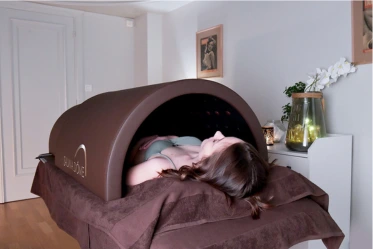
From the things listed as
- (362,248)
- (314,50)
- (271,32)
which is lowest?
(362,248)

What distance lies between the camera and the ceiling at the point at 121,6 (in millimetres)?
3480

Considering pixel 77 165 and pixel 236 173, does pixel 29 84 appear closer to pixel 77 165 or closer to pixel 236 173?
pixel 77 165

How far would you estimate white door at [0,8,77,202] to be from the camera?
10.9 feet

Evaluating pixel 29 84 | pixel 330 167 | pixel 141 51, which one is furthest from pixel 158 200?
pixel 141 51

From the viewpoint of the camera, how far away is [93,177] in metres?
1.18

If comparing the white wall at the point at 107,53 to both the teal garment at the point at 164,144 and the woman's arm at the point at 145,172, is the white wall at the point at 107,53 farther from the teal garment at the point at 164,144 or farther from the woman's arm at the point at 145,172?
the woman's arm at the point at 145,172

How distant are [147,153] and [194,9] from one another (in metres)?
2.31

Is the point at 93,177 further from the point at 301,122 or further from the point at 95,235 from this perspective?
the point at 301,122

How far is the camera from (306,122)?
6.00ft

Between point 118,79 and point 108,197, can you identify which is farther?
point 118,79

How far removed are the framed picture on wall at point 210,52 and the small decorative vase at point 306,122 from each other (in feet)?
4.21

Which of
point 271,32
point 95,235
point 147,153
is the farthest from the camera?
point 271,32

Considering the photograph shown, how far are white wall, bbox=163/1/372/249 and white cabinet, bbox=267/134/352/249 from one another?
0.31 feet

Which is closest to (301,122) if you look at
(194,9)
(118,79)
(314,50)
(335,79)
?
(335,79)
